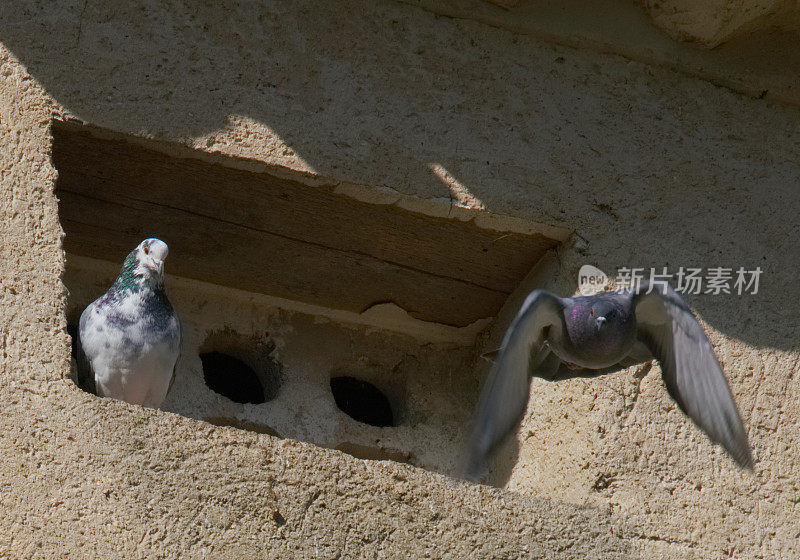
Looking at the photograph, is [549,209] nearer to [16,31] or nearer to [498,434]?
[498,434]

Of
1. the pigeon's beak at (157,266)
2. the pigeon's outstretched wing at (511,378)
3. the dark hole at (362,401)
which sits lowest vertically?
the dark hole at (362,401)

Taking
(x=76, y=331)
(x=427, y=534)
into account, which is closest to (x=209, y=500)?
(x=427, y=534)

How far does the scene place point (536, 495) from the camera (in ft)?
11.5

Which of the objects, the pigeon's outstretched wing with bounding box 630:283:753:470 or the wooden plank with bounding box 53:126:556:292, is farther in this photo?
the wooden plank with bounding box 53:126:556:292

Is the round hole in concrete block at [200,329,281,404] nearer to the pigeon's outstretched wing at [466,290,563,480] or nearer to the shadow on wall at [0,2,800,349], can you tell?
the shadow on wall at [0,2,800,349]

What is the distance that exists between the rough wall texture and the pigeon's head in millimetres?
327

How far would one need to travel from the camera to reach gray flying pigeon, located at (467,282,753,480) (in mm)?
3324

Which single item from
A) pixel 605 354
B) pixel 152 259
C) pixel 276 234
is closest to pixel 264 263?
pixel 276 234

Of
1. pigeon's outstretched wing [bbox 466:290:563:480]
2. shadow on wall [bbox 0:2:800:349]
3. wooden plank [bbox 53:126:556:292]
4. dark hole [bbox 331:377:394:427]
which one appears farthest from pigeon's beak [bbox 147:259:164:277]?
pigeon's outstretched wing [bbox 466:290:563:480]

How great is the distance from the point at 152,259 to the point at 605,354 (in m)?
1.31

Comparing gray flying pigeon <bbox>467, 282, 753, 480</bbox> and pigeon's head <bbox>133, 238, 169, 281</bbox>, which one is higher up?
A: gray flying pigeon <bbox>467, 282, 753, 480</bbox>

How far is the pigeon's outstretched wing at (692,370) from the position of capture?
340 centimetres

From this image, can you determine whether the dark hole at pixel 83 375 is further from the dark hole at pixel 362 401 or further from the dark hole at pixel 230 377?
the dark hole at pixel 362 401

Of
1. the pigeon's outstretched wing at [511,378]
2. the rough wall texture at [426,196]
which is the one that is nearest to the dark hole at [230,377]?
the rough wall texture at [426,196]
